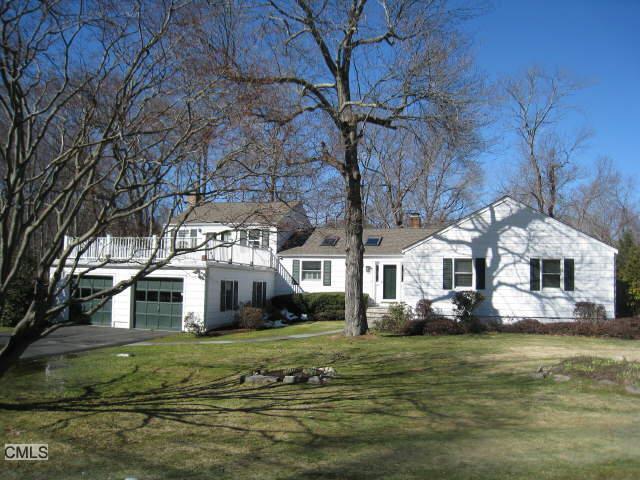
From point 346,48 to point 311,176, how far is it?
328 inches

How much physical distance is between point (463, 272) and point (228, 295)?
10.6 m

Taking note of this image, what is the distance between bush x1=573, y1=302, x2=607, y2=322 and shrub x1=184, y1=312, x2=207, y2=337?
14.7 m

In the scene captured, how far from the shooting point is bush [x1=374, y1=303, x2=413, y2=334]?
21.6 m

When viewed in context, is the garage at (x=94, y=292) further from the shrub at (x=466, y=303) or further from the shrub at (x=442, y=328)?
the shrub at (x=466, y=303)

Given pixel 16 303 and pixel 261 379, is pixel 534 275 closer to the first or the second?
pixel 261 379

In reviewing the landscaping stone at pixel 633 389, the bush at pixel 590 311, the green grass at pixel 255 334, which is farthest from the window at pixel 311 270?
the landscaping stone at pixel 633 389

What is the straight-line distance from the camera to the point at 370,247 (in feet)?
104

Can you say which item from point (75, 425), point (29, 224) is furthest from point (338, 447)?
point (29, 224)

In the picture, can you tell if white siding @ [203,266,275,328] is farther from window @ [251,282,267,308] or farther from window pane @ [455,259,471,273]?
window pane @ [455,259,471,273]

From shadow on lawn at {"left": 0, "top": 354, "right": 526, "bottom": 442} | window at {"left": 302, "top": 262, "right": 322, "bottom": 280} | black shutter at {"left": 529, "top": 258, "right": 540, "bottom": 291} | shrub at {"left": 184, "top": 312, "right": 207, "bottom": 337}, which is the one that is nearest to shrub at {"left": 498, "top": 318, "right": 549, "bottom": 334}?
black shutter at {"left": 529, "top": 258, "right": 540, "bottom": 291}

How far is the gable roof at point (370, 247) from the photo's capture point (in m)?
31.2

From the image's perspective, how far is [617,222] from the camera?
48781 mm

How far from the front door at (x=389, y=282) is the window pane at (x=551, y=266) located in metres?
9.34

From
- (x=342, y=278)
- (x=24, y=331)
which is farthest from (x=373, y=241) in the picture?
(x=24, y=331)
